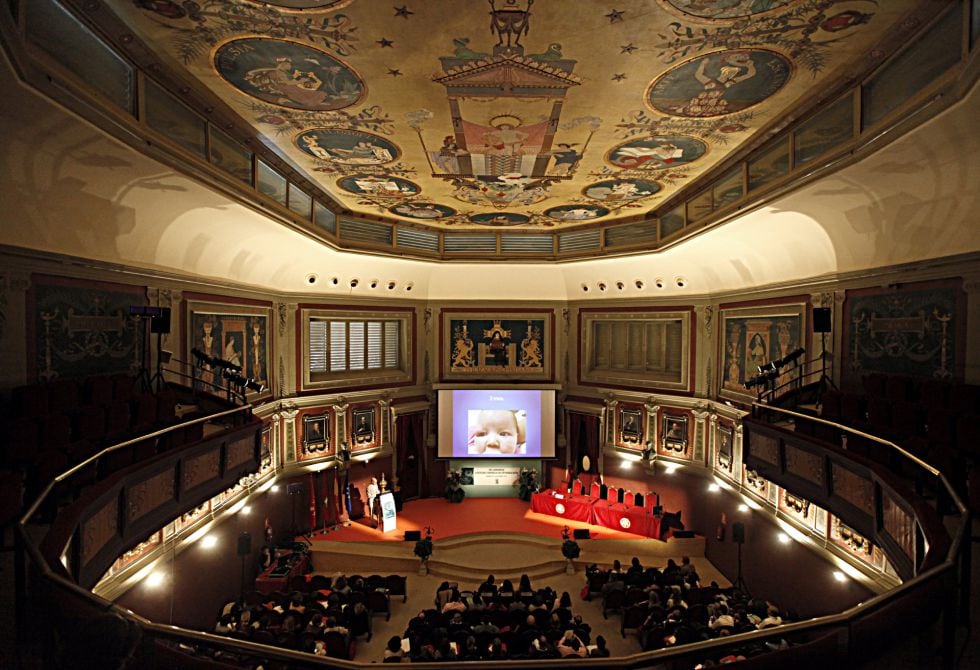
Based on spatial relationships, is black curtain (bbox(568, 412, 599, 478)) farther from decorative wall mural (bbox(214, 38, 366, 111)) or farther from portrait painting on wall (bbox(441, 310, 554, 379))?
decorative wall mural (bbox(214, 38, 366, 111))

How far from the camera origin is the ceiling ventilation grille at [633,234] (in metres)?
13.1

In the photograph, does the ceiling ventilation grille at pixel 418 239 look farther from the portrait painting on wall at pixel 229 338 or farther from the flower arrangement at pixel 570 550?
the flower arrangement at pixel 570 550

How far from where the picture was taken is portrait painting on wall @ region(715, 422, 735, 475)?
12570 millimetres

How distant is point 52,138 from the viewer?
4938 millimetres

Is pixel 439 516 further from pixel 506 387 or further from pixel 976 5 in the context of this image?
pixel 976 5

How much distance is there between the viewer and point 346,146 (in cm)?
839

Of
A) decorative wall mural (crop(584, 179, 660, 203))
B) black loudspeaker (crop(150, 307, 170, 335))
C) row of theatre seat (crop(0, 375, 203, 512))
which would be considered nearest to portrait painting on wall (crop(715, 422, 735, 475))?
decorative wall mural (crop(584, 179, 660, 203))

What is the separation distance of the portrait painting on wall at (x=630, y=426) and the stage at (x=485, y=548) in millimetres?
2739

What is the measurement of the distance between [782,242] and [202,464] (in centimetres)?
1091

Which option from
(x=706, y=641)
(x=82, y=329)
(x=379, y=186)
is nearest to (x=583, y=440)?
(x=379, y=186)

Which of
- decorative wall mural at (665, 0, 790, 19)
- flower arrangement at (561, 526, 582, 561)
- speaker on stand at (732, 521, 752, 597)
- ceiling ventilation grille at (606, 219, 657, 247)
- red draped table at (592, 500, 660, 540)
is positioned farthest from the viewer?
red draped table at (592, 500, 660, 540)

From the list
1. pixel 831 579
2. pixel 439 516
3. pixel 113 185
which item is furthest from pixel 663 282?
pixel 113 185

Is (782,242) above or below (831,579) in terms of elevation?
above

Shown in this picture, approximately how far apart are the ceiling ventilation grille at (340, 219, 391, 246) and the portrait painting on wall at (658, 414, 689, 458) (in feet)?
32.0
